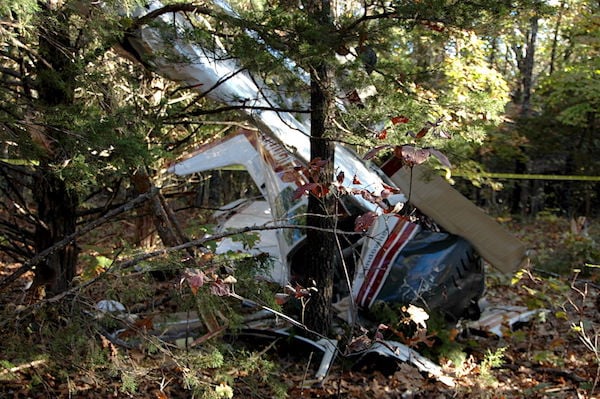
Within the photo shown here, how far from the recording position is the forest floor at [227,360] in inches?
147

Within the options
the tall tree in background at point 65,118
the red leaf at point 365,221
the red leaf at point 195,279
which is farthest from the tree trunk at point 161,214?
the red leaf at point 365,221

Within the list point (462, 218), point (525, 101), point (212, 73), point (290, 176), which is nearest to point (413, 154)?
point (290, 176)

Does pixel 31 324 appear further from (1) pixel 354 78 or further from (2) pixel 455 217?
(2) pixel 455 217

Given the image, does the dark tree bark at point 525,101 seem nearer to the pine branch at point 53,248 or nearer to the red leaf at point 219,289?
the pine branch at point 53,248

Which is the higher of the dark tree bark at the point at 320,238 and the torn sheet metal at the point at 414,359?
the dark tree bark at the point at 320,238

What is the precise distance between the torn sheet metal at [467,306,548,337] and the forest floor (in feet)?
0.28

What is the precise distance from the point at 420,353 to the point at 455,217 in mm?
1530

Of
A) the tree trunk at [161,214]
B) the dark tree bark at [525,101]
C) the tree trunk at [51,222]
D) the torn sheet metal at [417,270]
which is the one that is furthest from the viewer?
the dark tree bark at [525,101]

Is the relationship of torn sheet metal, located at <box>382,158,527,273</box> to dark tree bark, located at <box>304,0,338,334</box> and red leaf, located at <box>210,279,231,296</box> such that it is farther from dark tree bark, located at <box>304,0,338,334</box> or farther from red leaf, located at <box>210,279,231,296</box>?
red leaf, located at <box>210,279,231,296</box>

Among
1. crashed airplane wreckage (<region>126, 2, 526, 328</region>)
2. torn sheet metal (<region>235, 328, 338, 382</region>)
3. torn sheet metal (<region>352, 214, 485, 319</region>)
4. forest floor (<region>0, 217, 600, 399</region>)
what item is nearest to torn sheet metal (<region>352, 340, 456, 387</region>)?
forest floor (<region>0, 217, 600, 399</region>)

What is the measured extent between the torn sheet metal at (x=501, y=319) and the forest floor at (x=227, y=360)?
0.09 meters

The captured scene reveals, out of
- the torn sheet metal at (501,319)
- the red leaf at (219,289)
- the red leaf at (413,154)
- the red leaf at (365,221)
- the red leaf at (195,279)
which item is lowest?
the torn sheet metal at (501,319)

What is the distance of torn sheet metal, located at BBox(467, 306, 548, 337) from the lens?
270 inches

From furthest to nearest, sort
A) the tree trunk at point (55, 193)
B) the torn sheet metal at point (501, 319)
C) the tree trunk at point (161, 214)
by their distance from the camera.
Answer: the torn sheet metal at point (501, 319)
the tree trunk at point (161, 214)
the tree trunk at point (55, 193)
